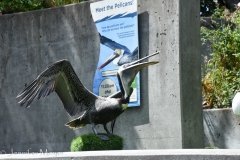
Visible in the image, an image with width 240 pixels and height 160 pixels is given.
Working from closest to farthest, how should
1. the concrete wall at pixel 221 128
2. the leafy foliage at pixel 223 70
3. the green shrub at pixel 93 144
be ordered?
1. the green shrub at pixel 93 144
2. the concrete wall at pixel 221 128
3. the leafy foliage at pixel 223 70

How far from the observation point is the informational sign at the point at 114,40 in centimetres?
906

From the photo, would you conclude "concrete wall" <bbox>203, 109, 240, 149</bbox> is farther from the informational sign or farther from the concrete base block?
the concrete base block

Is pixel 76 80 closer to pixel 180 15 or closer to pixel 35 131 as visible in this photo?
pixel 180 15

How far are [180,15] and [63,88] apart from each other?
2.36m

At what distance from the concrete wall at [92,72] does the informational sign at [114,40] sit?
128 millimetres

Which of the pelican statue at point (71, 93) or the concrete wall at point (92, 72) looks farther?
the concrete wall at point (92, 72)

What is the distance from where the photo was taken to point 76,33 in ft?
32.6

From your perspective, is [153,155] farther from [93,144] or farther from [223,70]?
[223,70]

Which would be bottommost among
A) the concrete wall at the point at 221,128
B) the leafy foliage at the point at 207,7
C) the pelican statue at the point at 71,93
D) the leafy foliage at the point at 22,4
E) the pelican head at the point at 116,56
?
the concrete wall at the point at 221,128

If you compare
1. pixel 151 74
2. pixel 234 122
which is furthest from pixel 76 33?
pixel 234 122

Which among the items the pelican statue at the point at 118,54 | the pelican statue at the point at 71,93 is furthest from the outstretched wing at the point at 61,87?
the pelican statue at the point at 118,54

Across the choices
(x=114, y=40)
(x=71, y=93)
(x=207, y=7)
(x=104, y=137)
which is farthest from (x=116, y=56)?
(x=207, y=7)

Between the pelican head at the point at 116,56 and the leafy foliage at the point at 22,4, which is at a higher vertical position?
the leafy foliage at the point at 22,4

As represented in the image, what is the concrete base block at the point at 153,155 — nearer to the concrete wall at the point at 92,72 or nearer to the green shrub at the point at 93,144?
the green shrub at the point at 93,144
